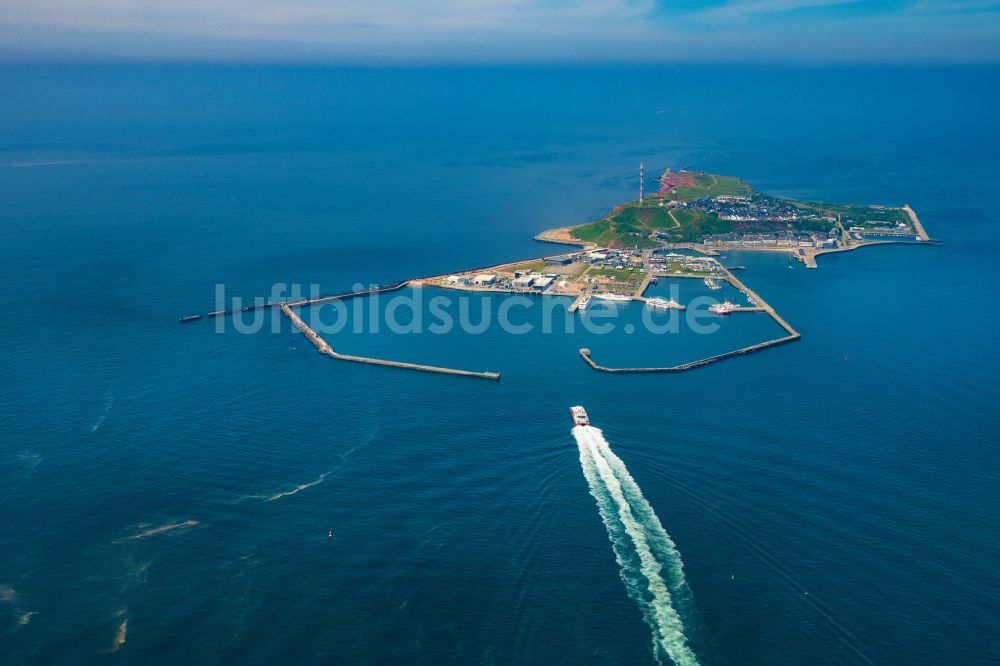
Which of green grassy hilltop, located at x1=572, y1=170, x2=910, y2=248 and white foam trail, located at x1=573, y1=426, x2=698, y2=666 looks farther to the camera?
green grassy hilltop, located at x1=572, y1=170, x2=910, y2=248

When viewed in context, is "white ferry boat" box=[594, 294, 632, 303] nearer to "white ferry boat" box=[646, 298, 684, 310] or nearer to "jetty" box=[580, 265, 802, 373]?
"white ferry boat" box=[646, 298, 684, 310]

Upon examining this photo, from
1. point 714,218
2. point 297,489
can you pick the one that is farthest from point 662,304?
point 297,489

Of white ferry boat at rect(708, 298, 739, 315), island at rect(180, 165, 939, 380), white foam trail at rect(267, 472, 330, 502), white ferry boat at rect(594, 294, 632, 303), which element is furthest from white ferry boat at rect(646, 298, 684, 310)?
white foam trail at rect(267, 472, 330, 502)

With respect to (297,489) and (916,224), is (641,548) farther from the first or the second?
(916,224)

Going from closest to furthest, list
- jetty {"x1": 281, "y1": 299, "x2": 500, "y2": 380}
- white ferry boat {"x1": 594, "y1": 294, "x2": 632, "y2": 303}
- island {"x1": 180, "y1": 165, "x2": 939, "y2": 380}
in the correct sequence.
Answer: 1. jetty {"x1": 281, "y1": 299, "x2": 500, "y2": 380}
2. island {"x1": 180, "y1": 165, "x2": 939, "y2": 380}
3. white ferry boat {"x1": 594, "y1": 294, "x2": 632, "y2": 303}

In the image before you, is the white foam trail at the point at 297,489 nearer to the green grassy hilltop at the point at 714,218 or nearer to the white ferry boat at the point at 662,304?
the white ferry boat at the point at 662,304

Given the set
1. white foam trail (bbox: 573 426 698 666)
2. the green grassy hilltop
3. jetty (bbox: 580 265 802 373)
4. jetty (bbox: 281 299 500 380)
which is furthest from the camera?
the green grassy hilltop

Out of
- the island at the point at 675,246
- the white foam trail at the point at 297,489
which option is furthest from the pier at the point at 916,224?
the white foam trail at the point at 297,489

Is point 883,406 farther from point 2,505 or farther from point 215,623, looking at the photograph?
point 2,505
